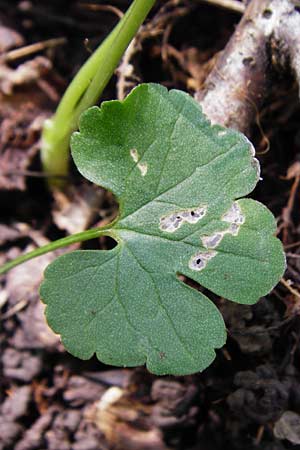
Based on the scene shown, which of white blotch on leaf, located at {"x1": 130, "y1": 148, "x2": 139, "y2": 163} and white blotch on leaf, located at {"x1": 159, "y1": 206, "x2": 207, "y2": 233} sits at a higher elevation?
white blotch on leaf, located at {"x1": 130, "y1": 148, "x2": 139, "y2": 163}

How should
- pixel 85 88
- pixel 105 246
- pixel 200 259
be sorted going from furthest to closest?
pixel 105 246
pixel 85 88
pixel 200 259

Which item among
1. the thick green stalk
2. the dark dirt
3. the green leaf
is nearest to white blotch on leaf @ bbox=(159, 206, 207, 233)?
the green leaf

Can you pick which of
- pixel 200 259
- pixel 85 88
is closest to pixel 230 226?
pixel 200 259

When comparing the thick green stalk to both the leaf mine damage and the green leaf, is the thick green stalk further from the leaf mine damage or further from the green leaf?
the leaf mine damage

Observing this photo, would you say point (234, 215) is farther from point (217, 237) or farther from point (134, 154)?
point (134, 154)

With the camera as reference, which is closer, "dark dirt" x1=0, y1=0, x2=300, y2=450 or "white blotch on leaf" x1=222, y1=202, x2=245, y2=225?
"white blotch on leaf" x1=222, y1=202, x2=245, y2=225

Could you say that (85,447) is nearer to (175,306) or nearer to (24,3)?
(175,306)

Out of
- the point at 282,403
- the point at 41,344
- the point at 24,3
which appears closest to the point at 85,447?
the point at 41,344
